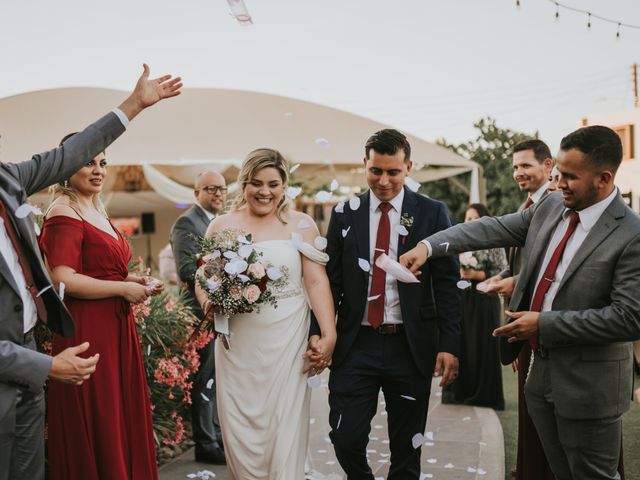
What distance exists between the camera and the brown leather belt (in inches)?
154

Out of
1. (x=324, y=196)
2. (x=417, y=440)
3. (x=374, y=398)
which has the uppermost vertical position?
(x=324, y=196)

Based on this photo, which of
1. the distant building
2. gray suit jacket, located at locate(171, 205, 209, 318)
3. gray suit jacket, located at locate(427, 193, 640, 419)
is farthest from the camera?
the distant building

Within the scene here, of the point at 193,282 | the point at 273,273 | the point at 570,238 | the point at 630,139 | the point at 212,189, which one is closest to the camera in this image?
the point at 570,238

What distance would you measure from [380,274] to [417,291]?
0.75 feet

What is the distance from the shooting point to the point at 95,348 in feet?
12.6

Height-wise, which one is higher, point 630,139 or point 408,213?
point 630,139

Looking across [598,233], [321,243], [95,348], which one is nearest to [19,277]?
[95,348]

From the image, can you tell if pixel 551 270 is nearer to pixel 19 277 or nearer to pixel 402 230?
pixel 402 230

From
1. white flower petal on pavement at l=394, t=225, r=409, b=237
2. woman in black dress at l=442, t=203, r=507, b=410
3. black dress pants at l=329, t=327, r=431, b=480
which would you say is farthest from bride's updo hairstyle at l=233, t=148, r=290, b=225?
woman in black dress at l=442, t=203, r=507, b=410

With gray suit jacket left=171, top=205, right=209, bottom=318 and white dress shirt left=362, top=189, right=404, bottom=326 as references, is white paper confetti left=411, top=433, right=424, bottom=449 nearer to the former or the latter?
white dress shirt left=362, top=189, right=404, bottom=326

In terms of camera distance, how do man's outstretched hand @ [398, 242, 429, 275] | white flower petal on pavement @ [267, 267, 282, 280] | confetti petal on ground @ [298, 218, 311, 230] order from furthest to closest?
1. confetti petal on ground @ [298, 218, 311, 230]
2. white flower petal on pavement @ [267, 267, 282, 280]
3. man's outstretched hand @ [398, 242, 429, 275]

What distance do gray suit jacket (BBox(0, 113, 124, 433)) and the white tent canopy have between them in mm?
11466

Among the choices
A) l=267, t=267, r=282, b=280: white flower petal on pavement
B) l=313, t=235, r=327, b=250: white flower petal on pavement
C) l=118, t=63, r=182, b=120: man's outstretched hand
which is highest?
l=118, t=63, r=182, b=120: man's outstretched hand

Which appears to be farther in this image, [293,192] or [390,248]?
[293,192]
